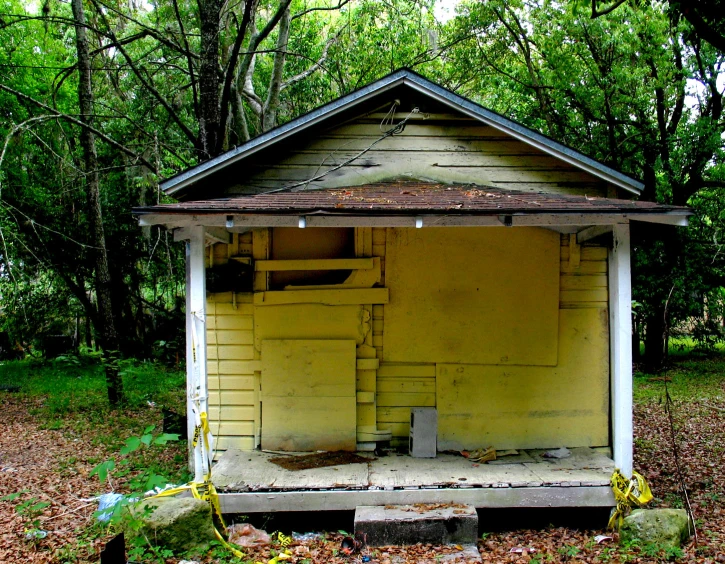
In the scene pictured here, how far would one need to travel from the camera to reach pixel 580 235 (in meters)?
6.69

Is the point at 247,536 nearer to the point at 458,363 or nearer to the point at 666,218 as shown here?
the point at 458,363

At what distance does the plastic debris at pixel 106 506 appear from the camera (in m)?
4.93

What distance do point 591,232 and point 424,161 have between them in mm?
1999

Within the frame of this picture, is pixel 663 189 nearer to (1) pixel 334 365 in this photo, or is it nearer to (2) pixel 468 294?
(2) pixel 468 294

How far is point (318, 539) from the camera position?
5305 mm

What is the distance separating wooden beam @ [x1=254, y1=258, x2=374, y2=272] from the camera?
6.76m

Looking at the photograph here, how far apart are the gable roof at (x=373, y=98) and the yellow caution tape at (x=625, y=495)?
120 inches

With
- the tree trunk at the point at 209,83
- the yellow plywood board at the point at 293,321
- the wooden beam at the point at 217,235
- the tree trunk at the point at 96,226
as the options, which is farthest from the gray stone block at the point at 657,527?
the tree trunk at the point at 96,226

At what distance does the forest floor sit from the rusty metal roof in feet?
6.61

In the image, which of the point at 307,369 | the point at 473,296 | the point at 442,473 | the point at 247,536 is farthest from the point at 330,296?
the point at 247,536

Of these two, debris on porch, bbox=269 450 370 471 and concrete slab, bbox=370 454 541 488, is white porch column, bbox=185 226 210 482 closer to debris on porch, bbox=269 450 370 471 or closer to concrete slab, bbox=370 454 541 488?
debris on porch, bbox=269 450 370 471

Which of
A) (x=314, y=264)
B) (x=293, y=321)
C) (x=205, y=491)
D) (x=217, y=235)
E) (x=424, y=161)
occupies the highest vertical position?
(x=424, y=161)

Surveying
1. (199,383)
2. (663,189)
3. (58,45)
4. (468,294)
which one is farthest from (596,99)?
(58,45)

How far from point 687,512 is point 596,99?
1018cm
